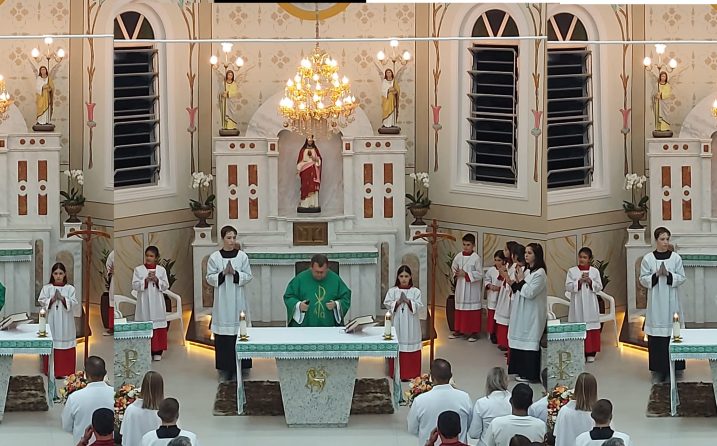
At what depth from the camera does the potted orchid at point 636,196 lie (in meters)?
13.8

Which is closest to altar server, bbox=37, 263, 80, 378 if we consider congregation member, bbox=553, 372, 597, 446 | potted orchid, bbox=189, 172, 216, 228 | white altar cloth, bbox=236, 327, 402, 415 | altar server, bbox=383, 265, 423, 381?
potted orchid, bbox=189, 172, 216, 228

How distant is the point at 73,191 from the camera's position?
13945 mm

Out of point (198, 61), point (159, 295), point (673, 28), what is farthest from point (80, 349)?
point (673, 28)

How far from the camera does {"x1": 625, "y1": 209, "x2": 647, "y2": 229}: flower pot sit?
13766 millimetres

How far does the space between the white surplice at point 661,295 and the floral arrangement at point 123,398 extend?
456cm

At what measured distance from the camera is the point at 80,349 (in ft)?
46.1

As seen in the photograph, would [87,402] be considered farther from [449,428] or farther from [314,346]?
[449,428]

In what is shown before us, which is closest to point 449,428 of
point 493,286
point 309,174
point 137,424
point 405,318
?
point 405,318

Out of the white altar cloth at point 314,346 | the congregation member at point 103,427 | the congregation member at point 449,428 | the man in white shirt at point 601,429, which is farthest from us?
the white altar cloth at point 314,346

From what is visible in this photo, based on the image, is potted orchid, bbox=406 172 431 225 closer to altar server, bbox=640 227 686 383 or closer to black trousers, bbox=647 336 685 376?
altar server, bbox=640 227 686 383

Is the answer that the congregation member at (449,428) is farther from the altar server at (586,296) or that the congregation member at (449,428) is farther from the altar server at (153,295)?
the altar server at (153,295)

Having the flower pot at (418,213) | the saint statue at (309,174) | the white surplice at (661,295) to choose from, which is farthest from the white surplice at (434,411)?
the saint statue at (309,174)

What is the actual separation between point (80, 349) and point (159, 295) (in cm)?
86

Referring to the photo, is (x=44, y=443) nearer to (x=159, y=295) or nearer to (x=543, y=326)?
(x=159, y=295)
